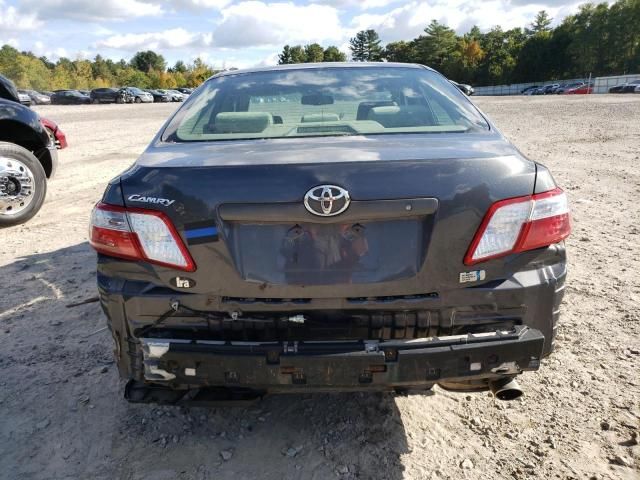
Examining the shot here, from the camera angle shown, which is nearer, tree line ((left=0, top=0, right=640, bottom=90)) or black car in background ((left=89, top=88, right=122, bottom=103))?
black car in background ((left=89, top=88, right=122, bottom=103))

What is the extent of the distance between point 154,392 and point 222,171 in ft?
3.48

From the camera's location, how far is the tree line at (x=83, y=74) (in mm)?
81750

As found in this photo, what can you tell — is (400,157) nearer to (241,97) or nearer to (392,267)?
(392,267)

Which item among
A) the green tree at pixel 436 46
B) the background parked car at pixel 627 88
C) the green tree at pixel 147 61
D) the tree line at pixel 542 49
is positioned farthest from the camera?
the green tree at pixel 147 61

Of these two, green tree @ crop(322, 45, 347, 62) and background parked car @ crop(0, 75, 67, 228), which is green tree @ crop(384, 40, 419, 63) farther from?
background parked car @ crop(0, 75, 67, 228)

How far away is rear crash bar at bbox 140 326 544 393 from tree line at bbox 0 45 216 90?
73013mm

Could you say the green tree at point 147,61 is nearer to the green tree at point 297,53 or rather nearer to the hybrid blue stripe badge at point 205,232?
the green tree at point 297,53

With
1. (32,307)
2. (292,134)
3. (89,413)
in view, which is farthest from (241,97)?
(32,307)

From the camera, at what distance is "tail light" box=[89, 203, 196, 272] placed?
6.71 feet

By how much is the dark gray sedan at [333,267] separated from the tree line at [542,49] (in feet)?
290

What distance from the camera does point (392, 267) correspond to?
201cm

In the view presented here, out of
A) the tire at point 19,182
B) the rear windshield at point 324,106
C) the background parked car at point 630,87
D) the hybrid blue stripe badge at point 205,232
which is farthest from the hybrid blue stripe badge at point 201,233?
the background parked car at point 630,87

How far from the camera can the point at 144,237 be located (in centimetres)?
207

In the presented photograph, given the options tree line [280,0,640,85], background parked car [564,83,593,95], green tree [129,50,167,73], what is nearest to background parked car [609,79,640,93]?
background parked car [564,83,593,95]
